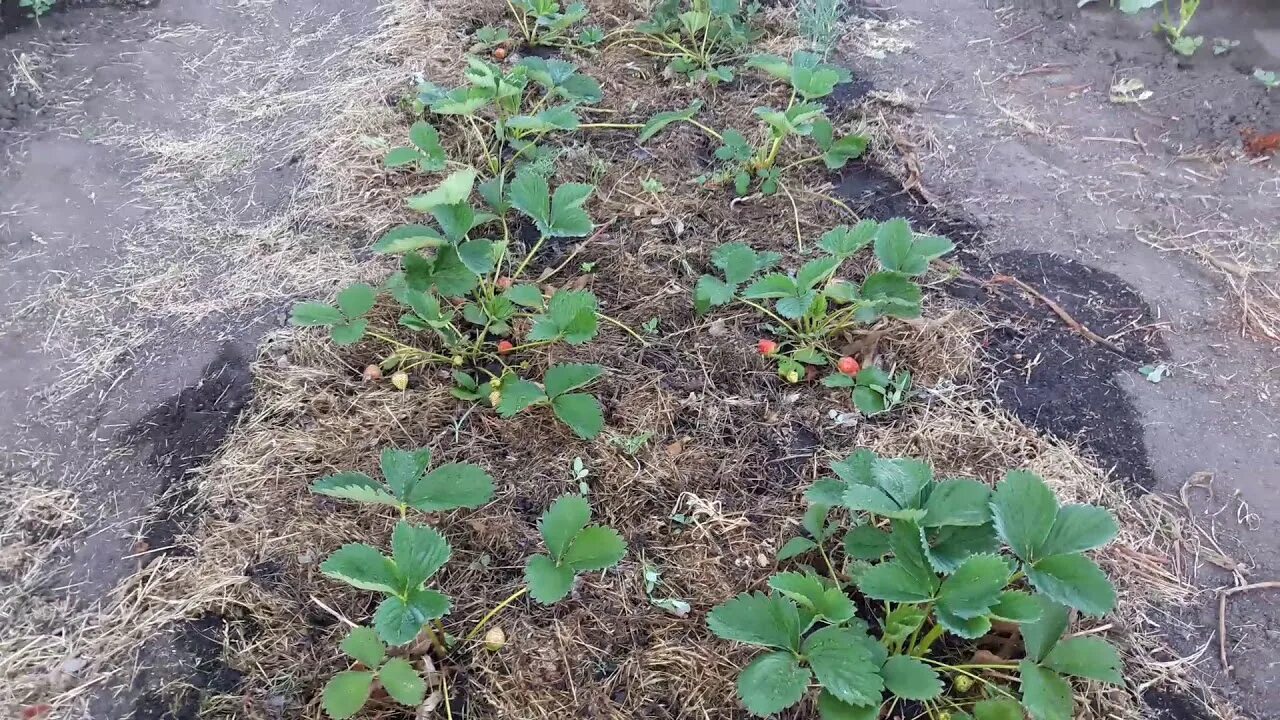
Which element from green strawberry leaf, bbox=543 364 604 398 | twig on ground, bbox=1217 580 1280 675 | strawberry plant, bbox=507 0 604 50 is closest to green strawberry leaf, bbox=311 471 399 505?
green strawberry leaf, bbox=543 364 604 398

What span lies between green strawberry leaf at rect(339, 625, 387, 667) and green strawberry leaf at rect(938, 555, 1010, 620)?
948 mm

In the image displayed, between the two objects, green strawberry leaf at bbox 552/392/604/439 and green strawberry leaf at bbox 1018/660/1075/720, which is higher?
green strawberry leaf at bbox 552/392/604/439

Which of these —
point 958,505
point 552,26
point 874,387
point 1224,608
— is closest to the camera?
point 958,505

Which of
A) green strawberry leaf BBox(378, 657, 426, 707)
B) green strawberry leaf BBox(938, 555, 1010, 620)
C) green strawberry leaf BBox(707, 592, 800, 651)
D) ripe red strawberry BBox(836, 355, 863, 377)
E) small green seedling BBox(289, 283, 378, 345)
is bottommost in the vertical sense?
ripe red strawberry BBox(836, 355, 863, 377)

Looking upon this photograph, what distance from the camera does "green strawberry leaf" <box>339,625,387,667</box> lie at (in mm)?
1285

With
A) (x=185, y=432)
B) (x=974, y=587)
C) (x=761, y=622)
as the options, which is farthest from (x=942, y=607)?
(x=185, y=432)

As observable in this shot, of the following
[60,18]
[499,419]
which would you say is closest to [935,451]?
[499,419]

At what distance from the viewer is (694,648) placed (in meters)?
1.46

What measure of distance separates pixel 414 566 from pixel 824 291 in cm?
118

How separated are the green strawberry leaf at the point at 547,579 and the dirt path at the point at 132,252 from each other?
0.72 meters

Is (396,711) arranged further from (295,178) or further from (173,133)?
(173,133)

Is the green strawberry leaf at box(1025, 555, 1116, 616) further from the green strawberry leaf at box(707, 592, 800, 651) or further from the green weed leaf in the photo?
the green weed leaf

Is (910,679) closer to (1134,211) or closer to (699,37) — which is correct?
(1134,211)

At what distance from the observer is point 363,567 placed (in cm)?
129
